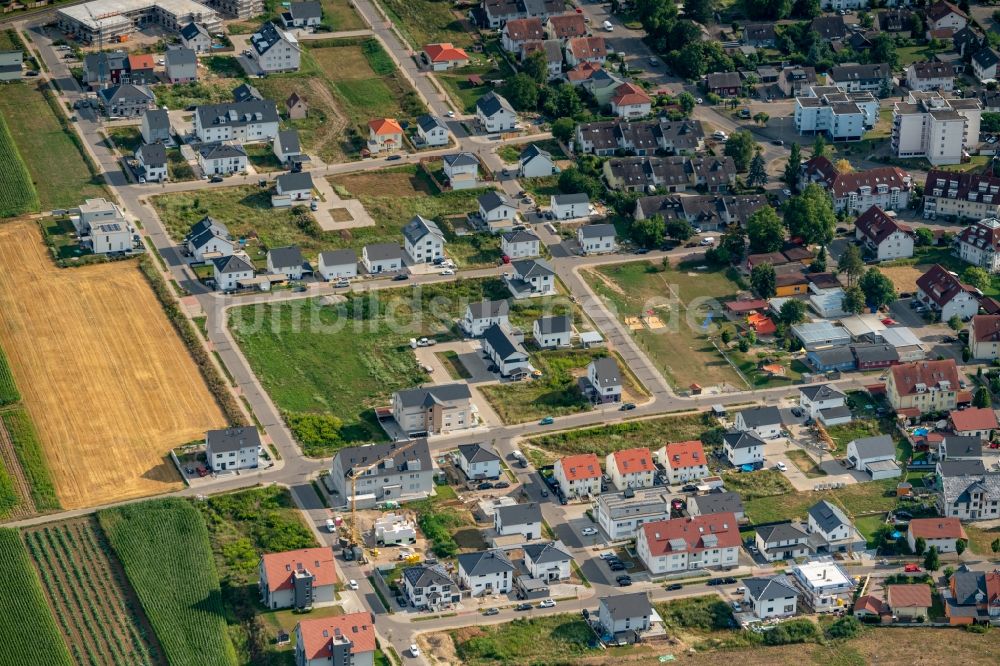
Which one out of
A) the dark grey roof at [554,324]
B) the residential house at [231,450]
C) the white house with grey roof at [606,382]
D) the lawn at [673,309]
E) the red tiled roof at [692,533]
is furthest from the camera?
the dark grey roof at [554,324]

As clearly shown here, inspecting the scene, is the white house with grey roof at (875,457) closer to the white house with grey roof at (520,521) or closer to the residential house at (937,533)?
the residential house at (937,533)

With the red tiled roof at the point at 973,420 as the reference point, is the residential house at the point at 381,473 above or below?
above

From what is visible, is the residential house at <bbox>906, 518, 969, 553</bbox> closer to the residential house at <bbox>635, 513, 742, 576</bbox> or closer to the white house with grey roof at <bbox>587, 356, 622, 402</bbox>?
the residential house at <bbox>635, 513, 742, 576</bbox>

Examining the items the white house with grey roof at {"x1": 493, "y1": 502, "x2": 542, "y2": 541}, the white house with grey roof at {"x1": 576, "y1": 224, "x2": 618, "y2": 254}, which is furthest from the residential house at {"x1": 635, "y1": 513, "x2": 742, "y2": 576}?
the white house with grey roof at {"x1": 576, "y1": 224, "x2": 618, "y2": 254}

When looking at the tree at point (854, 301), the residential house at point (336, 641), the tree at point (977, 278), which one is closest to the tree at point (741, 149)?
the tree at point (977, 278)

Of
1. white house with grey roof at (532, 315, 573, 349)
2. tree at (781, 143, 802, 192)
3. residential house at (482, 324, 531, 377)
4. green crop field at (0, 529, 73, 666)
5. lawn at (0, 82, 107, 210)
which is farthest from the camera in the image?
tree at (781, 143, 802, 192)

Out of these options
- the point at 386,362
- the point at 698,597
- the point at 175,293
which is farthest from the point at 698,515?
the point at 175,293
